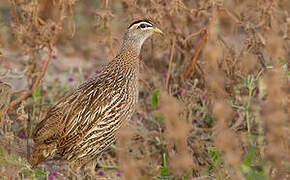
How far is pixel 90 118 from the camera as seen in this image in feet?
16.4

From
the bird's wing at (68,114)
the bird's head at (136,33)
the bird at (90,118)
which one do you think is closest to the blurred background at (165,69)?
the bird at (90,118)

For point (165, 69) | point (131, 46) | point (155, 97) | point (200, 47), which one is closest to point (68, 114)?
point (131, 46)

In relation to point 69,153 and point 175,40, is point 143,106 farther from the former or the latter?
point 69,153

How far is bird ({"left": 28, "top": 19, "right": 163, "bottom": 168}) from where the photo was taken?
16.3ft

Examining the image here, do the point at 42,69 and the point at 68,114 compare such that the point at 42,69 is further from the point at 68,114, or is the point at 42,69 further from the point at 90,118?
the point at 90,118

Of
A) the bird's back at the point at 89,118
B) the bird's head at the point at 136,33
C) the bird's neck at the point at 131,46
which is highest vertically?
the bird's head at the point at 136,33

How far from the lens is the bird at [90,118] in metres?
4.97

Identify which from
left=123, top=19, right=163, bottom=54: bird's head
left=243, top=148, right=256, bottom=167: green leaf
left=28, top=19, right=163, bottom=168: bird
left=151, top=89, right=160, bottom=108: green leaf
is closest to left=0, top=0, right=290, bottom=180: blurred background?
left=151, top=89, right=160, bottom=108: green leaf

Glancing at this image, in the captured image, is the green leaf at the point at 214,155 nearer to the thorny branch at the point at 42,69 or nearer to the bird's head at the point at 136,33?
the bird's head at the point at 136,33

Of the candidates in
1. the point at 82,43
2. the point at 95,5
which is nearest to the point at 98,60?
the point at 82,43

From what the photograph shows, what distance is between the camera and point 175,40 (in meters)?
6.50

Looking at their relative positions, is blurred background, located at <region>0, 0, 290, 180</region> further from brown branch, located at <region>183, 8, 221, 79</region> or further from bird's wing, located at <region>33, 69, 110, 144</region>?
bird's wing, located at <region>33, 69, 110, 144</region>

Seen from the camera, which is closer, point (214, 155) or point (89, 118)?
point (214, 155)

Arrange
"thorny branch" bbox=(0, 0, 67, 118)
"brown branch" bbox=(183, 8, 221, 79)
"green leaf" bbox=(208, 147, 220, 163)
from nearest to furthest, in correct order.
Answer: "green leaf" bbox=(208, 147, 220, 163)
"brown branch" bbox=(183, 8, 221, 79)
"thorny branch" bbox=(0, 0, 67, 118)
